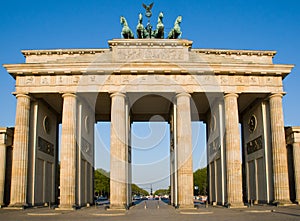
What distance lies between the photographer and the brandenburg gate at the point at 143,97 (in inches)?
1449

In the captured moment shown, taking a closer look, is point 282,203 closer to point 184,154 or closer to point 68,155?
point 184,154

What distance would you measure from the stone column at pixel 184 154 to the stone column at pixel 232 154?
394cm

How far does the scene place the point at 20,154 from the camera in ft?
121

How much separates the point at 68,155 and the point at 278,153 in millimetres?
21275

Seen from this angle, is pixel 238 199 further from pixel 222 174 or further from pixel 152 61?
pixel 152 61

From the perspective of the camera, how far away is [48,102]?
43.8 m

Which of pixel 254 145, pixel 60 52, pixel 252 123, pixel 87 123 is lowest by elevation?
pixel 254 145

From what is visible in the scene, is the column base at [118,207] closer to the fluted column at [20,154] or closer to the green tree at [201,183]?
the fluted column at [20,154]

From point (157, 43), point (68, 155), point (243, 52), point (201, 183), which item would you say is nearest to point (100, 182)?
point (201, 183)

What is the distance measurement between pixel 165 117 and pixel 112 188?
19.7 m

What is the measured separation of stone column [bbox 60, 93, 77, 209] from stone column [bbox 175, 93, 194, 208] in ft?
34.4

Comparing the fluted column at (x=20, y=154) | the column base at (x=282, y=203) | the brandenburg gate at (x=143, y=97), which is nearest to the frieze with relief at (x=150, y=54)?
the brandenburg gate at (x=143, y=97)

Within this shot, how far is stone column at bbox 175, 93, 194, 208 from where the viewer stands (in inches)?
1423

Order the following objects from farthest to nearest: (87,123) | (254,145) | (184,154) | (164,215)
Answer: (87,123) < (254,145) < (184,154) < (164,215)
